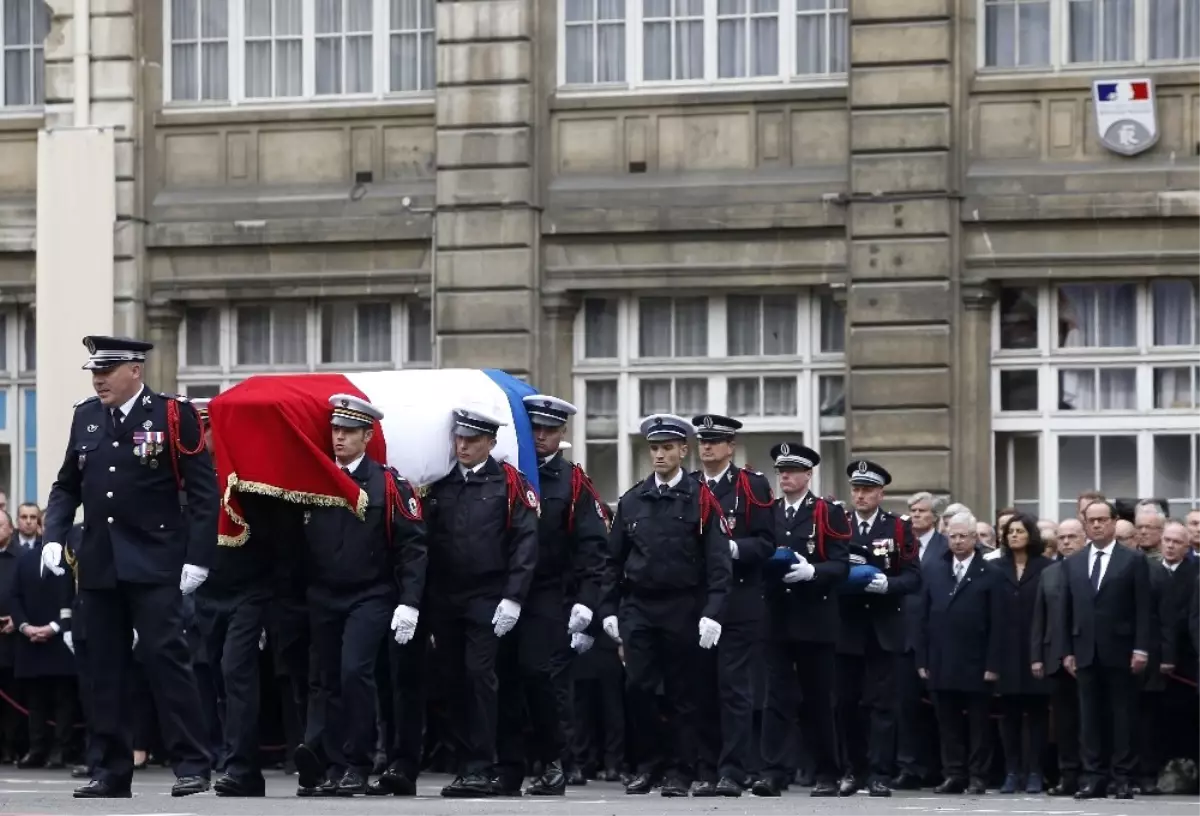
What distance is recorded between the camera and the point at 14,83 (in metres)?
27.8

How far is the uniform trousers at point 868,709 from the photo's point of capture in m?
17.6

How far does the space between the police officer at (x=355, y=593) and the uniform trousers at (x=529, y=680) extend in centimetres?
88

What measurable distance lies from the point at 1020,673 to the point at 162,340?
11208mm

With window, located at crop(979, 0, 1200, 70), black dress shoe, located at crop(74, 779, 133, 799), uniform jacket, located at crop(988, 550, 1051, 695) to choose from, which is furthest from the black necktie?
window, located at crop(979, 0, 1200, 70)

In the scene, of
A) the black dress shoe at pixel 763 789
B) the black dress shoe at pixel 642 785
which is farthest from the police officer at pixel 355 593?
the black dress shoe at pixel 763 789

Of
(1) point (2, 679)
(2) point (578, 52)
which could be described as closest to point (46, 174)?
(2) point (578, 52)

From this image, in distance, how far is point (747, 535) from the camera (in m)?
16.6

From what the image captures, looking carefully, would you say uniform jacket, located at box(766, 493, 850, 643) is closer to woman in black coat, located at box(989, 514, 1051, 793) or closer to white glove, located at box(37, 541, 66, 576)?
woman in black coat, located at box(989, 514, 1051, 793)

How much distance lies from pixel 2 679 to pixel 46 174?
7352 millimetres

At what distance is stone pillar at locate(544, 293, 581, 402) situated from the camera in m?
25.9

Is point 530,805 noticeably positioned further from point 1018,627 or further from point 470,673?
point 1018,627

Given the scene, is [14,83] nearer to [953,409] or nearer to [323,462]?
[953,409]

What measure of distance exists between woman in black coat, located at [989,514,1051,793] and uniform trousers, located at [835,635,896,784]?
0.86m

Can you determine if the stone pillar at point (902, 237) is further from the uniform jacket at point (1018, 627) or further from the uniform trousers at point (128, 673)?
the uniform trousers at point (128, 673)
